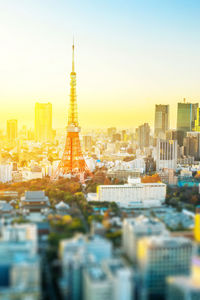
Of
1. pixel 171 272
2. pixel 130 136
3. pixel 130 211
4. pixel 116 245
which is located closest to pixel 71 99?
pixel 130 211

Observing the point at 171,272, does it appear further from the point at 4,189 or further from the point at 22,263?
the point at 4,189

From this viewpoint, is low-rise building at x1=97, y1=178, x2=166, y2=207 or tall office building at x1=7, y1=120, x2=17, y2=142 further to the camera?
tall office building at x1=7, y1=120, x2=17, y2=142

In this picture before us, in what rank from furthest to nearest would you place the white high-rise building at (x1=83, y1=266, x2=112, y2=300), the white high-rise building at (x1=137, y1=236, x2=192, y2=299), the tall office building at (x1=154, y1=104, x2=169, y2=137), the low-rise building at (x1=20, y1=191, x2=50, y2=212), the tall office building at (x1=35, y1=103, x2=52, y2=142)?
the tall office building at (x1=35, y1=103, x2=52, y2=142) → the tall office building at (x1=154, y1=104, x2=169, y2=137) → the low-rise building at (x1=20, y1=191, x2=50, y2=212) → the white high-rise building at (x1=137, y1=236, x2=192, y2=299) → the white high-rise building at (x1=83, y1=266, x2=112, y2=300)

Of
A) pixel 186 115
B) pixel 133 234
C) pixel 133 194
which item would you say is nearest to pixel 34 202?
pixel 133 194

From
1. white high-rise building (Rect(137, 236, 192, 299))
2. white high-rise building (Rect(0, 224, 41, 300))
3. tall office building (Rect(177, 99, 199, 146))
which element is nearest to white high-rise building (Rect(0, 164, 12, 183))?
white high-rise building (Rect(0, 224, 41, 300))

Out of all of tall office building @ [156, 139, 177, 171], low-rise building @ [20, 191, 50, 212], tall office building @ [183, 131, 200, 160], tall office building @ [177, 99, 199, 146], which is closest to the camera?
low-rise building @ [20, 191, 50, 212]

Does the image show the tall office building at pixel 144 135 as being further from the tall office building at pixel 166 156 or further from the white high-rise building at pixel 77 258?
the white high-rise building at pixel 77 258

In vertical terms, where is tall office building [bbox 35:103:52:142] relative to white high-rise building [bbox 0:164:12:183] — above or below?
above

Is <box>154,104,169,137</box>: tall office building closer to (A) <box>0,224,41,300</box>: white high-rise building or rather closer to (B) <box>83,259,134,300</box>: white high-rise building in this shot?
(A) <box>0,224,41,300</box>: white high-rise building
